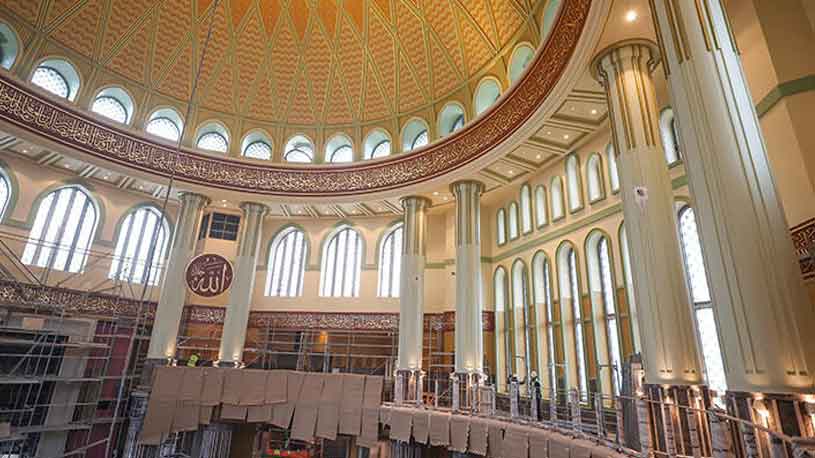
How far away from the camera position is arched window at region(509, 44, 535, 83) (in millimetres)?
9758

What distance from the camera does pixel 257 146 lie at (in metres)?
14.3

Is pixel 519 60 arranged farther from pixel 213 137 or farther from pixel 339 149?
pixel 213 137

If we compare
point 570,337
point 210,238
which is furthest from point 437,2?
point 210,238

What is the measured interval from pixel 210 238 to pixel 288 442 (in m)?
6.97

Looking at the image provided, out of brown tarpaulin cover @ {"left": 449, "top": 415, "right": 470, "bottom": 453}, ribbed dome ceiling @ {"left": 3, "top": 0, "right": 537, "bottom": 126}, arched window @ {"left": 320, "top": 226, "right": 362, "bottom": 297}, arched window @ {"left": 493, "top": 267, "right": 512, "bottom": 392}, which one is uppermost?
ribbed dome ceiling @ {"left": 3, "top": 0, "right": 537, "bottom": 126}

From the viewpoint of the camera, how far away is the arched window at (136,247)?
41.5 ft

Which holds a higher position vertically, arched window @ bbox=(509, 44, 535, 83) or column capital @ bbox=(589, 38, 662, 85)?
arched window @ bbox=(509, 44, 535, 83)

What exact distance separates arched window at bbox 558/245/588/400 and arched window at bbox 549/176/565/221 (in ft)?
2.83

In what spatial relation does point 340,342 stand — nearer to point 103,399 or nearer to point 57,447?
point 103,399

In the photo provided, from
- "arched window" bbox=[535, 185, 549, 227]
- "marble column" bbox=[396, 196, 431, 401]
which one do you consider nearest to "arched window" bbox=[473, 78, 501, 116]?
"arched window" bbox=[535, 185, 549, 227]

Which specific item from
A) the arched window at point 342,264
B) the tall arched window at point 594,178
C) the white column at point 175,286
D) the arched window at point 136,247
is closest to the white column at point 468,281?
the tall arched window at point 594,178

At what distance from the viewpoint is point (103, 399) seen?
10.7 meters

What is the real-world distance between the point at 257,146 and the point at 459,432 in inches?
427

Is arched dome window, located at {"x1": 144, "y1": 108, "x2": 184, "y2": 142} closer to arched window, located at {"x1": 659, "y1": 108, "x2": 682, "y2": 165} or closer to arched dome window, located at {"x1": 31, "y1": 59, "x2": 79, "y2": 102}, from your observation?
arched dome window, located at {"x1": 31, "y1": 59, "x2": 79, "y2": 102}
